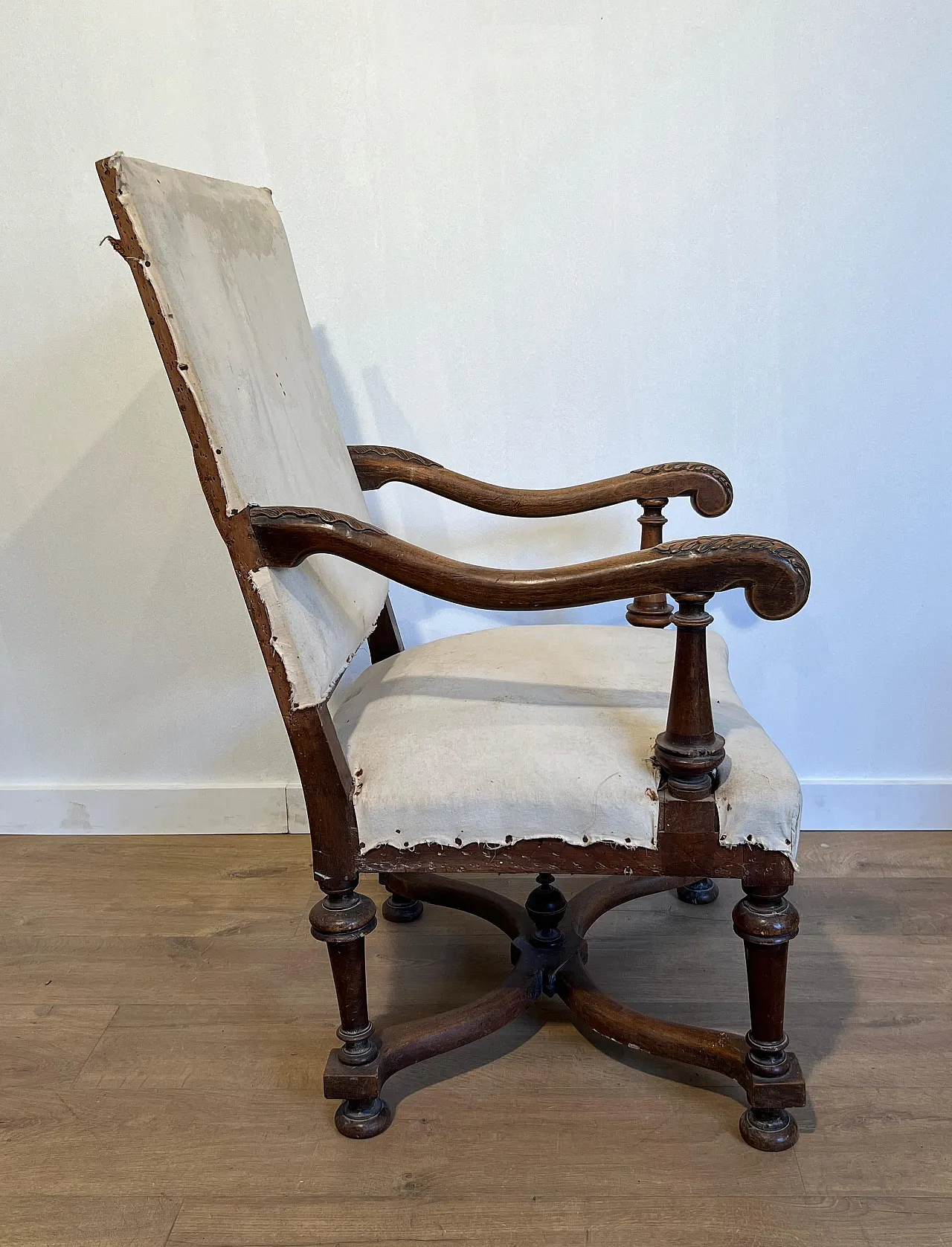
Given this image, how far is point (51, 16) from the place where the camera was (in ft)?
5.29

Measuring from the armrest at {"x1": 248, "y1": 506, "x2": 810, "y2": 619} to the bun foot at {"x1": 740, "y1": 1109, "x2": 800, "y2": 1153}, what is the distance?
59 centimetres

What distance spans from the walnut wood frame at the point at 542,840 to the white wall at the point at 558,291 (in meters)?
0.69

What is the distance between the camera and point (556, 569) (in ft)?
3.37

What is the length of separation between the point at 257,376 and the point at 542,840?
0.58m

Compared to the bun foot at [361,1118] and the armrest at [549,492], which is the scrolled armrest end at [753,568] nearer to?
the armrest at [549,492]

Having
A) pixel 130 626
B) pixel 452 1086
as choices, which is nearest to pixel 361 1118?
pixel 452 1086

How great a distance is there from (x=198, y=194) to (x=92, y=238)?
68 centimetres

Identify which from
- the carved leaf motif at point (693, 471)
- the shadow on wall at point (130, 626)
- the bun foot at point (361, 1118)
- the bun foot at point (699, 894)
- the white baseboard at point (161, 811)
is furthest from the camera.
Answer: the white baseboard at point (161, 811)

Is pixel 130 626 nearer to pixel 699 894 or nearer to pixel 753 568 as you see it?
pixel 699 894

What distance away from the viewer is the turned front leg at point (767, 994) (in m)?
1.11

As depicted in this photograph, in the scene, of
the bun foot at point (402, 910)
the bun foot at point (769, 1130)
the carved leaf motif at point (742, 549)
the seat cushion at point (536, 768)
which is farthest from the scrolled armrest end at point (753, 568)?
the bun foot at point (402, 910)

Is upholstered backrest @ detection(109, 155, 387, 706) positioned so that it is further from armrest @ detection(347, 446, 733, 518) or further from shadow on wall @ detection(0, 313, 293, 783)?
shadow on wall @ detection(0, 313, 293, 783)

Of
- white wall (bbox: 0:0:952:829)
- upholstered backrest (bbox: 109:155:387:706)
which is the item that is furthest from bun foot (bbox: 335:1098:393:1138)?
white wall (bbox: 0:0:952:829)

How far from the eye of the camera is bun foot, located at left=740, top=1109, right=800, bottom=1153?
3.84 feet
